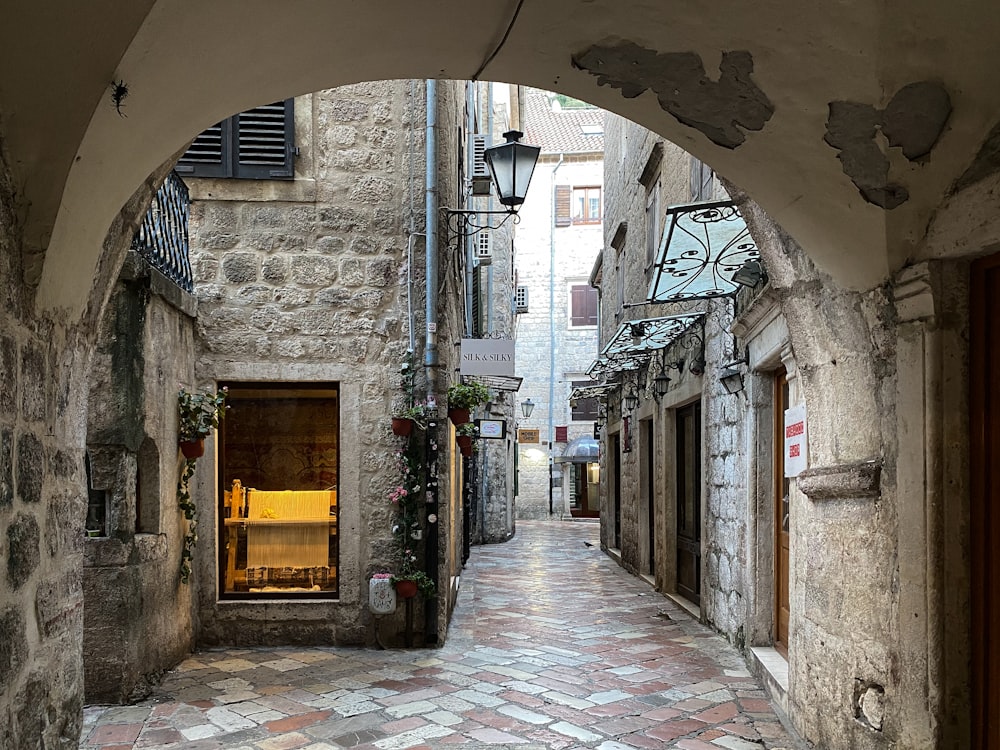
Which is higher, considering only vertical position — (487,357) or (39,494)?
(487,357)

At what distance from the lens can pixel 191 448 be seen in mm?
5988

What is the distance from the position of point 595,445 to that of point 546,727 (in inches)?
805

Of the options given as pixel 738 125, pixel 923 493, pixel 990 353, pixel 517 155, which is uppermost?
pixel 517 155

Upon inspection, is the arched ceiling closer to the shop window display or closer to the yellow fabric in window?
the shop window display

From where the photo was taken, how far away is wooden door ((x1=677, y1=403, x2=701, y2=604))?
8.36 meters

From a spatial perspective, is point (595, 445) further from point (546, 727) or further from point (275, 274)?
point (546, 727)

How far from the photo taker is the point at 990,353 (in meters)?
2.60

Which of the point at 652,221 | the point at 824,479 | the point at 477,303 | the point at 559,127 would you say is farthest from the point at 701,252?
the point at 559,127

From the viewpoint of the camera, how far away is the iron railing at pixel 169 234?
546 centimetres

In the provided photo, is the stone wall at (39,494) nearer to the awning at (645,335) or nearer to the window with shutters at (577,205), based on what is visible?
the awning at (645,335)

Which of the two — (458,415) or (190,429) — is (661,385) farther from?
(190,429)

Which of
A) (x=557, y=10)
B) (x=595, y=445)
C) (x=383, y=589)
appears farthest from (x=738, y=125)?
(x=595, y=445)

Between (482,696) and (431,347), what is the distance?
99.6 inches

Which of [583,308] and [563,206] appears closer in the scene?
[583,308]
